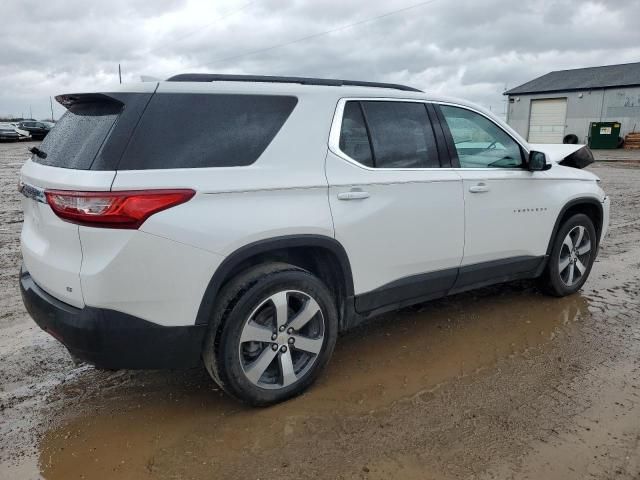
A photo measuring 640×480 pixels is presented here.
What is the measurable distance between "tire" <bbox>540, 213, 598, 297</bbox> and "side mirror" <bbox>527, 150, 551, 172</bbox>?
73 cm

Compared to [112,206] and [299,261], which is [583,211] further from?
[112,206]

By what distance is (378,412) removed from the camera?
292cm

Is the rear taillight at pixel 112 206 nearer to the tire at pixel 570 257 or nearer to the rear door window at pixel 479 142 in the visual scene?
the rear door window at pixel 479 142

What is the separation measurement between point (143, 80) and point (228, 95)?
437 millimetres

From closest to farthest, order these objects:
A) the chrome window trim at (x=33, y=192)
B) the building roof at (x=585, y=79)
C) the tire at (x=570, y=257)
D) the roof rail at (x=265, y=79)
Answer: the chrome window trim at (x=33, y=192)
the roof rail at (x=265, y=79)
the tire at (x=570, y=257)
the building roof at (x=585, y=79)

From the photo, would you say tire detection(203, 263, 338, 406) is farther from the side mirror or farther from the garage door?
the garage door

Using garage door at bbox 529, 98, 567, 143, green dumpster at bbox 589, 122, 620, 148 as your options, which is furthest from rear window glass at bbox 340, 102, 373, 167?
garage door at bbox 529, 98, 567, 143

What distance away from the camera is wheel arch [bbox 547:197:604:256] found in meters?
4.42

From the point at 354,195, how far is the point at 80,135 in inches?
60.3

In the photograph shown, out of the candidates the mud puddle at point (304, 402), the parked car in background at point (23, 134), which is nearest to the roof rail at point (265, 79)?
the mud puddle at point (304, 402)

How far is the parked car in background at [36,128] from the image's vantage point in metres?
36.8

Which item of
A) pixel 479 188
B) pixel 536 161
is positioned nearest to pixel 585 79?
pixel 536 161

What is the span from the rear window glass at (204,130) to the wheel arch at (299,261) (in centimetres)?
47

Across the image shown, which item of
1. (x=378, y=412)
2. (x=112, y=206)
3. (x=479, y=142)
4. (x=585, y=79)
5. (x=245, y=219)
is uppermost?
(x=585, y=79)
